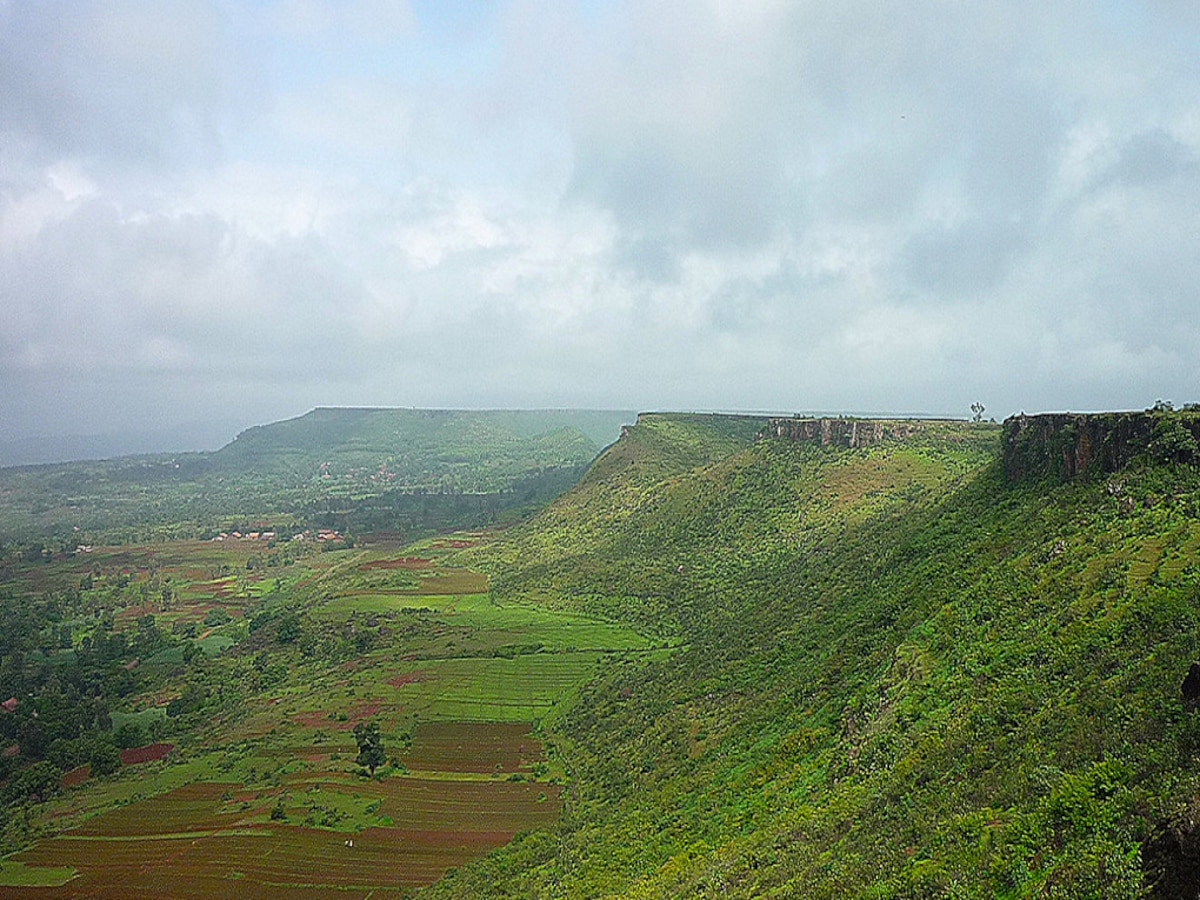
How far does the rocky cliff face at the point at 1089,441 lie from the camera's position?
4000cm

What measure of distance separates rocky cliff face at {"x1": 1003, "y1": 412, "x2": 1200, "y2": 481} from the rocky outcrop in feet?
185

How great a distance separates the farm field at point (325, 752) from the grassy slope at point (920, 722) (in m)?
7.92

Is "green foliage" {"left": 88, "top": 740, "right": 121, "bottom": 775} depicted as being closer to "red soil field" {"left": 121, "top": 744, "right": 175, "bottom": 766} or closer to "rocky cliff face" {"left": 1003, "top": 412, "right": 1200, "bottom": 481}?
"red soil field" {"left": 121, "top": 744, "right": 175, "bottom": 766}

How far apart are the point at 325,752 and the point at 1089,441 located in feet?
259

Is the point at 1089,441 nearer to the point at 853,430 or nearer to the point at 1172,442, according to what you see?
the point at 1172,442

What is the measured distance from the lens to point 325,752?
7825cm

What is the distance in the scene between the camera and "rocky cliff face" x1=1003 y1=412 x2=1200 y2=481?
131ft

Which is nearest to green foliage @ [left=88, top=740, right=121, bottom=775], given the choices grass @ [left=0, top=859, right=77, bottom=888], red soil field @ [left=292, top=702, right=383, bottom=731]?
red soil field @ [left=292, top=702, right=383, bottom=731]

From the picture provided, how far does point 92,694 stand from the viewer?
4449 inches

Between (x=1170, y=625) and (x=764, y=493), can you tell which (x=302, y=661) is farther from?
(x=1170, y=625)

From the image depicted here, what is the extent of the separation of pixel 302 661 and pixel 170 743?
25.7 m

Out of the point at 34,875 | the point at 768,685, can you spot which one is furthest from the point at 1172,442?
the point at 34,875

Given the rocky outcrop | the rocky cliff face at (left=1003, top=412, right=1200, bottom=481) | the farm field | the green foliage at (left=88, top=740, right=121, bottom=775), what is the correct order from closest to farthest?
the rocky cliff face at (left=1003, top=412, right=1200, bottom=481)
the farm field
the green foliage at (left=88, top=740, right=121, bottom=775)
the rocky outcrop

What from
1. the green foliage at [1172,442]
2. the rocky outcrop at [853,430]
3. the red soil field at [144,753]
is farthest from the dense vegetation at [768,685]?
the red soil field at [144,753]
